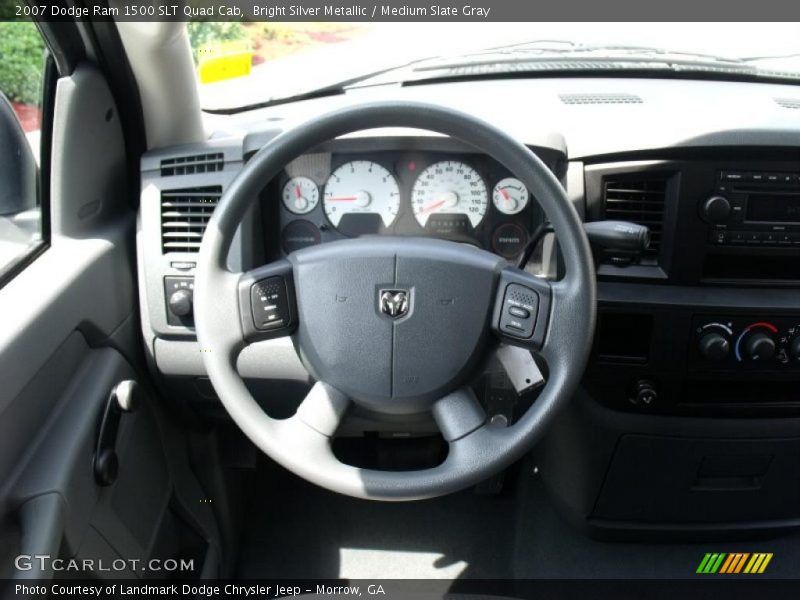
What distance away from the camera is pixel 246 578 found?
2.17m

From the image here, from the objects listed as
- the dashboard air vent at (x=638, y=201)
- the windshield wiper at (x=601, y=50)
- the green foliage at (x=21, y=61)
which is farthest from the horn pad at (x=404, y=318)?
the windshield wiper at (x=601, y=50)

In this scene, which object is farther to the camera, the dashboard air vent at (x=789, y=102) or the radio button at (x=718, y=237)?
the dashboard air vent at (x=789, y=102)

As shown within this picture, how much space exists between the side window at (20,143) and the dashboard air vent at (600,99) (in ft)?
4.16

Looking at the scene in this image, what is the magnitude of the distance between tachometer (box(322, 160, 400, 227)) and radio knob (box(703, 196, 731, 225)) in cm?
72

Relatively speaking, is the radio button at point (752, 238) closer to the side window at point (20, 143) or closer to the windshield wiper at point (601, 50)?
the windshield wiper at point (601, 50)

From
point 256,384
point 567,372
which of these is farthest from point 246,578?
point 567,372

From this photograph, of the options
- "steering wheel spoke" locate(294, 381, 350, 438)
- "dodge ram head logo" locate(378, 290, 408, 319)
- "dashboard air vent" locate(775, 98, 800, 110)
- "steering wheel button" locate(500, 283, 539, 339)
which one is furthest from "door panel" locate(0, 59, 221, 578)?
"dashboard air vent" locate(775, 98, 800, 110)

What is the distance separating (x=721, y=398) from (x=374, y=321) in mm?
1075

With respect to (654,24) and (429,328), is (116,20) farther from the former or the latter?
(654,24)

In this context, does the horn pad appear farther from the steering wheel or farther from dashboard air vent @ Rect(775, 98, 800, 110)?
dashboard air vent @ Rect(775, 98, 800, 110)

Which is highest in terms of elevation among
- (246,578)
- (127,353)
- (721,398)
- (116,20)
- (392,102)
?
(116,20)

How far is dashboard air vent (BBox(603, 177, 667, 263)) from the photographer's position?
5.41 ft

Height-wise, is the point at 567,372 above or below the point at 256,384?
above

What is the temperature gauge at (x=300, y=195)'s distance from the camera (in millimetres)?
1672
